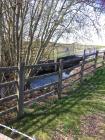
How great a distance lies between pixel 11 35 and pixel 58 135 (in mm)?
5292

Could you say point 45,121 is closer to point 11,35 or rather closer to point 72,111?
point 72,111

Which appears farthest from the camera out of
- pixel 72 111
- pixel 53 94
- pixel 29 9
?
pixel 29 9

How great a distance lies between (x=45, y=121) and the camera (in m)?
7.28

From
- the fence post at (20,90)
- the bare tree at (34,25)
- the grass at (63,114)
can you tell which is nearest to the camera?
the grass at (63,114)

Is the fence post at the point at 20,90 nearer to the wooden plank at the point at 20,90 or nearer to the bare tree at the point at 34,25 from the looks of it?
the wooden plank at the point at 20,90

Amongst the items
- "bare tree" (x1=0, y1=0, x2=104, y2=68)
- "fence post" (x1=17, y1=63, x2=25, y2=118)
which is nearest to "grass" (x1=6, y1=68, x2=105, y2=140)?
"fence post" (x1=17, y1=63, x2=25, y2=118)

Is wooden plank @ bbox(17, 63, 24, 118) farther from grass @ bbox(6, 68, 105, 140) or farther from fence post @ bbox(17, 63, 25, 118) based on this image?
grass @ bbox(6, 68, 105, 140)

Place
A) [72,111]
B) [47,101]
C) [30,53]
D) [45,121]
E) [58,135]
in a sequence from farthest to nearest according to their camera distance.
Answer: [30,53] → [47,101] → [72,111] → [45,121] → [58,135]

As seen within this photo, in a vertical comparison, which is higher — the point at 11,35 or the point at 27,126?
the point at 11,35

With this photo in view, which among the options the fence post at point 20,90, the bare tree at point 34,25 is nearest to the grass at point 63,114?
the fence post at point 20,90

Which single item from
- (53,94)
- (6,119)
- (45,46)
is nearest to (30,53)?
(45,46)

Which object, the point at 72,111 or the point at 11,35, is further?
the point at 11,35

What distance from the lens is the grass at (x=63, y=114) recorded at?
673 centimetres

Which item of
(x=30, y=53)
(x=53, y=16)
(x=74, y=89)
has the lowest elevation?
(x=74, y=89)
